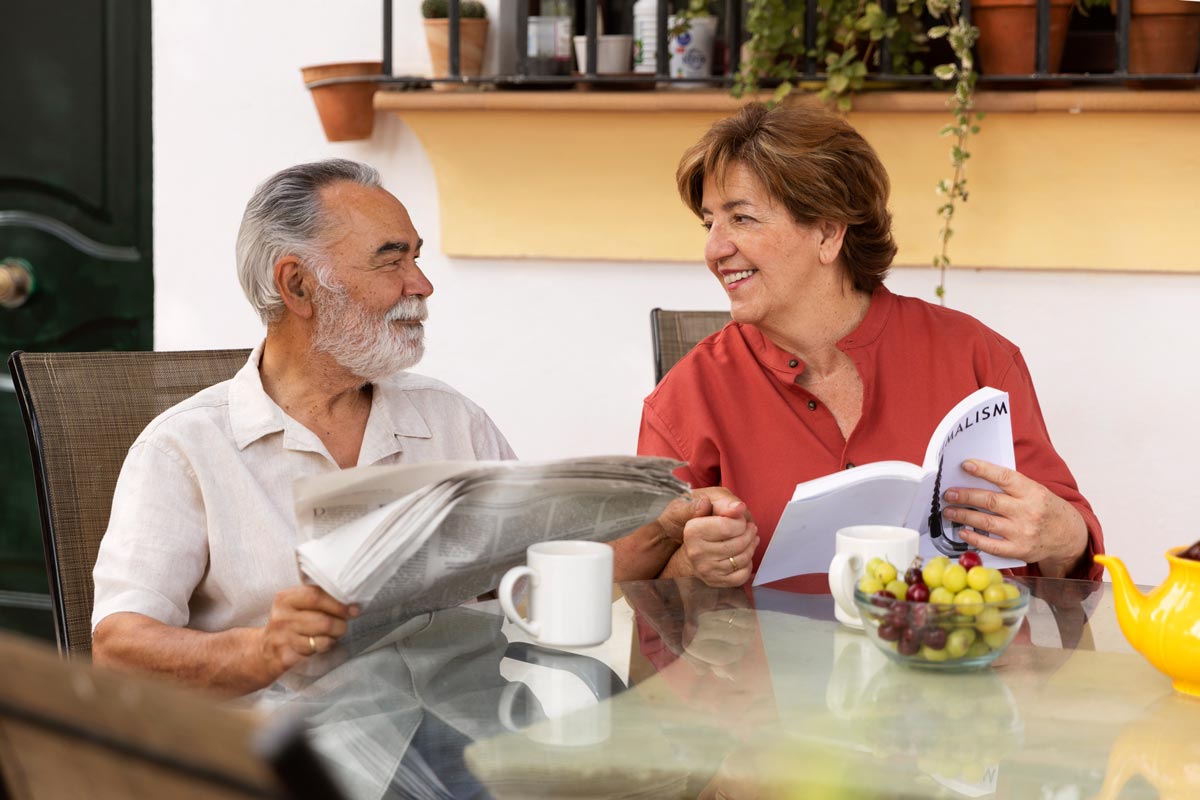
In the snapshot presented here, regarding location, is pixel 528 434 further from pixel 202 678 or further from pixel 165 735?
pixel 165 735

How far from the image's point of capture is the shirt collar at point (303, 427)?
1.59 m

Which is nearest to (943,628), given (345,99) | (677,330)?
(677,330)

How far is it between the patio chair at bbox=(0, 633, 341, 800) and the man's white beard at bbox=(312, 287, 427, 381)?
3.50 feet

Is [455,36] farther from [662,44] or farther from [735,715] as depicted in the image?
[735,715]

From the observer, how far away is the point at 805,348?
79.3 inches

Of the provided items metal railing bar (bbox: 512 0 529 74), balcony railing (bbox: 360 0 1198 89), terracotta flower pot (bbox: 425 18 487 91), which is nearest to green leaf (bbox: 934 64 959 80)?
balcony railing (bbox: 360 0 1198 89)

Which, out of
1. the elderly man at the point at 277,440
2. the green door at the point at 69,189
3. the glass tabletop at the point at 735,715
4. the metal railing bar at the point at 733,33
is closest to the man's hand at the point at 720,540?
the elderly man at the point at 277,440

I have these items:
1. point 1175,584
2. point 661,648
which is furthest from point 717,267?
point 1175,584

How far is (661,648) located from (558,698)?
0.19 metres

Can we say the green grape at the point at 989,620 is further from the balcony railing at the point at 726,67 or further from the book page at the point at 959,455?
the balcony railing at the point at 726,67

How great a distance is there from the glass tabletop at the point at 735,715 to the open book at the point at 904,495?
10cm

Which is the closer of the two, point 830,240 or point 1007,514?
point 1007,514

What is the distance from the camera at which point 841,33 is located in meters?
2.47

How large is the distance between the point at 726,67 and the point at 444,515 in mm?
1704
